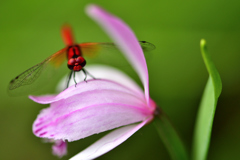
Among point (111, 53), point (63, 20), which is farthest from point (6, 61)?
point (111, 53)

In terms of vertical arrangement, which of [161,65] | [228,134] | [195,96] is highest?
[161,65]

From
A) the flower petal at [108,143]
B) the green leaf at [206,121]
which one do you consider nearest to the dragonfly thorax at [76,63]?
the flower petal at [108,143]

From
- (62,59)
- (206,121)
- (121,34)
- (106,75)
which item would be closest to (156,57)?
(106,75)

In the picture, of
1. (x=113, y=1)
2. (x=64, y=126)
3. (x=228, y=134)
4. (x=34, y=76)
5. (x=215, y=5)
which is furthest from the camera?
(x=113, y=1)

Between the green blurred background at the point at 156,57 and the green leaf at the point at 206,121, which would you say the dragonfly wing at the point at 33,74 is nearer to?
the green leaf at the point at 206,121

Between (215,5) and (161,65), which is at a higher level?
(215,5)

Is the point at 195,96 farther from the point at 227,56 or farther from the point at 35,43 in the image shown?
the point at 35,43

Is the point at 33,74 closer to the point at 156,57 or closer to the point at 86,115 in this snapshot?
the point at 86,115
